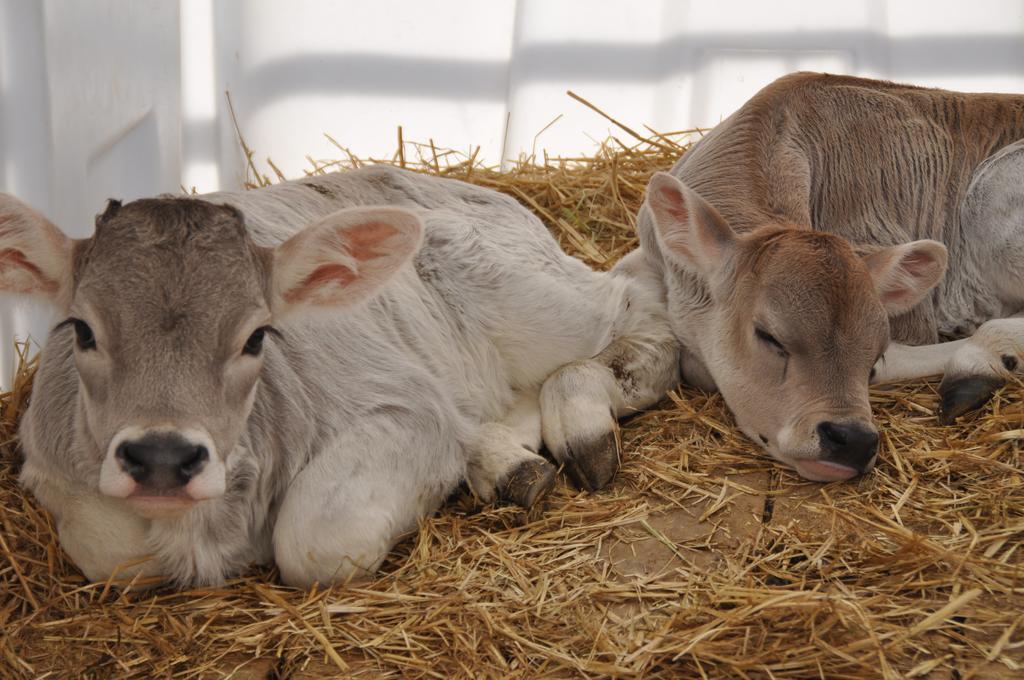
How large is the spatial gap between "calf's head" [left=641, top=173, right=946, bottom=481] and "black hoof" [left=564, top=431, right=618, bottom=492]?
54 centimetres

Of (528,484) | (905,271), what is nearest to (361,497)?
(528,484)

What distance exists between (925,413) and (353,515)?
237 cm

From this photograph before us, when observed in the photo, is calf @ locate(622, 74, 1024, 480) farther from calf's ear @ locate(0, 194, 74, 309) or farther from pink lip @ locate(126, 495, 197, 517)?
calf's ear @ locate(0, 194, 74, 309)

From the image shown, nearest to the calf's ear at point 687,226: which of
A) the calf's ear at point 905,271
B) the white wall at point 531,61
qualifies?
the calf's ear at point 905,271

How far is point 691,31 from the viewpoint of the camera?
7.03m

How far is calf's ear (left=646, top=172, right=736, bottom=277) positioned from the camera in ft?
15.1

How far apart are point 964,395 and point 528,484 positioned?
179 cm

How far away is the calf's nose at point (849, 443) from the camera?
4035 mm

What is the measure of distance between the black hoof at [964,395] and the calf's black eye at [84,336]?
3.16 m

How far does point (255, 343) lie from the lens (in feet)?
11.3

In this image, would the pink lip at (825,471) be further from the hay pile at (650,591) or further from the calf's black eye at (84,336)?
the calf's black eye at (84,336)

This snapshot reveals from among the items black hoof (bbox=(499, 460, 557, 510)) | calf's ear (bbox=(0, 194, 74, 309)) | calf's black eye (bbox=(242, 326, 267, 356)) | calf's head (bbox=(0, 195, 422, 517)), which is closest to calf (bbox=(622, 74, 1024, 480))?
black hoof (bbox=(499, 460, 557, 510))

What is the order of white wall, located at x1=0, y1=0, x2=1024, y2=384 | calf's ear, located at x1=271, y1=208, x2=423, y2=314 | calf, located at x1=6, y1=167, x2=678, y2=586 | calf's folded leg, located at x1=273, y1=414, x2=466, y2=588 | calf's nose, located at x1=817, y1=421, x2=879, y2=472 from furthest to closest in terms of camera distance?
white wall, located at x1=0, y1=0, x2=1024, y2=384 → calf's nose, located at x1=817, y1=421, x2=879, y2=472 → calf's folded leg, located at x1=273, y1=414, x2=466, y2=588 → calf's ear, located at x1=271, y1=208, x2=423, y2=314 → calf, located at x1=6, y1=167, x2=678, y2=586

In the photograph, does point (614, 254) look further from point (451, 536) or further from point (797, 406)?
point (451, 536)
